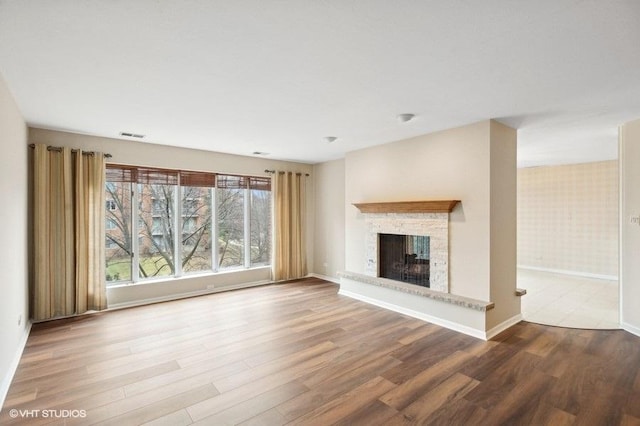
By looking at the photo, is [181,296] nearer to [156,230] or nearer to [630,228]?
[156,230]

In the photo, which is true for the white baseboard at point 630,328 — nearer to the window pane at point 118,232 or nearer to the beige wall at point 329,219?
the beige wall at point 329,219

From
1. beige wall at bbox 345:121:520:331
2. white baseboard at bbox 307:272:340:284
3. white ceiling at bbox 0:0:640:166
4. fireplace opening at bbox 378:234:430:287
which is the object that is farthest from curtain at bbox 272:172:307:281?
beige wall at bbox 345:121:520:331

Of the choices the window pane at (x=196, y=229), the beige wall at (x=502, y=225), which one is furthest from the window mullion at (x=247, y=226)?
the beige wall at (x=502, y=225)

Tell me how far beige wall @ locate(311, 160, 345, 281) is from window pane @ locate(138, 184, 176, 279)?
291 cm

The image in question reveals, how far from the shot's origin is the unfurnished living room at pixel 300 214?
1940 mm

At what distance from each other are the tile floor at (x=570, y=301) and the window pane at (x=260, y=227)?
4.51 m

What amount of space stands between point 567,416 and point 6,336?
4.35 meters

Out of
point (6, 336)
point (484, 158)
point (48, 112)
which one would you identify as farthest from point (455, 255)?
point (48, 112)

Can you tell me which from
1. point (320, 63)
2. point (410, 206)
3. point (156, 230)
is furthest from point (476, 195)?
point (156, 230)

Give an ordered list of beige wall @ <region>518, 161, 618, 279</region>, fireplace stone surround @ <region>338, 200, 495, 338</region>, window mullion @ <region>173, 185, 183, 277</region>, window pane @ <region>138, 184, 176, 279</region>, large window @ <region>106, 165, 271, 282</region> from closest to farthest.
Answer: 1. fireplace stone surround @ <region>338, 200, 495, 338</region>
2. large window @ <region>106, 165, 271, 282</region>
3. window pane @ <region>138, 184, 176, 279</region>
4. window mullion @ <region>173, 185, 183, 277</region>
5. beige wall @ <region>518, 161, 618, 279</region>

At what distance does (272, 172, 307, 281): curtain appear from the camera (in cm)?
620

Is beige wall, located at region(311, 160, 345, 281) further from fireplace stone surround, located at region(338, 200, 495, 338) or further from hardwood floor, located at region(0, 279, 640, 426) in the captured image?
hardwood floor, located at region(0, 279, 640, 426)

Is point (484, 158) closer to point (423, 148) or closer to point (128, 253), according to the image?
point (423, 148)

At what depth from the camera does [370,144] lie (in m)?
4.88
